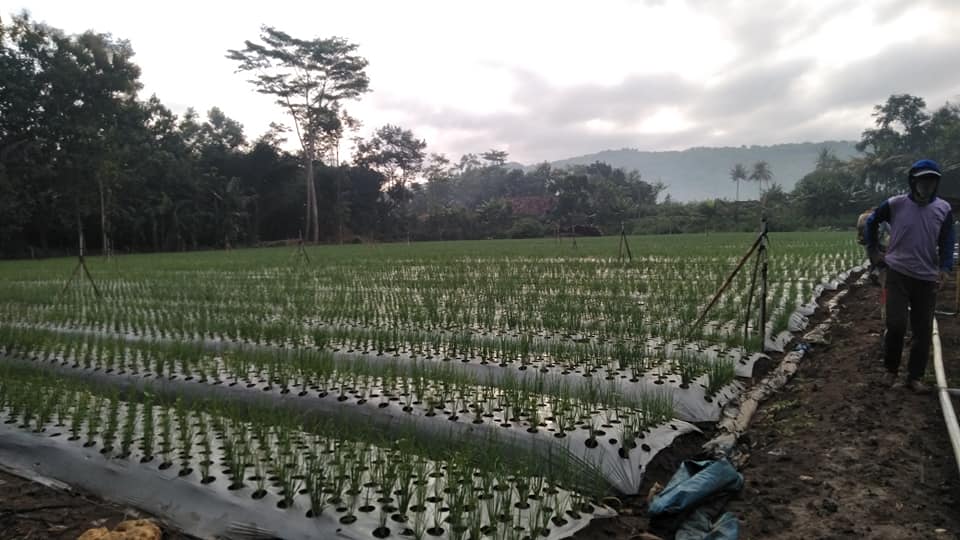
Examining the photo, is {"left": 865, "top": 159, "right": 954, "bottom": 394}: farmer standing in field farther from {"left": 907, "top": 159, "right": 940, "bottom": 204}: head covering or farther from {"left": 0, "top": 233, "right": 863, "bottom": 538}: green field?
{"left": 0, "top": 233, "right": 863, "bottom": 538}: green field

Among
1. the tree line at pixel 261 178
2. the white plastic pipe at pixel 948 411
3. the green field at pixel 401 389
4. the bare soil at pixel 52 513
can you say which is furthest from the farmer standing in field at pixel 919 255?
the tree line at pixel 261 178

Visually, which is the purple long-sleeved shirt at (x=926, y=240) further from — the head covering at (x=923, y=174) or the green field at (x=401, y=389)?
the green field at (x=401, y=389)

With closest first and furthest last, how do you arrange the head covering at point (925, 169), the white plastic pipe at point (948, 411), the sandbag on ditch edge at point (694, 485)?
the sandbag on ditch edge at point (694, 485)
the white plastic pipe at point (948, 411)
the head covering at point (925, 169)

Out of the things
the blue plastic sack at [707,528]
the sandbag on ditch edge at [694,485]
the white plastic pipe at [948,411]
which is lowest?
the blue plastic sack at [707,528]

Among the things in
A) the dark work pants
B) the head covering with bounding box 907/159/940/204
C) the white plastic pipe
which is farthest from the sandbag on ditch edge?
the head covering with bounding box 907/159/940/204

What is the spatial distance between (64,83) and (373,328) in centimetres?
2496

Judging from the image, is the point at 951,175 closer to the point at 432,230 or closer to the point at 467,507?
the point at 432,230

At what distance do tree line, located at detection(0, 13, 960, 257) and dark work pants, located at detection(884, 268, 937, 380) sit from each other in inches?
773

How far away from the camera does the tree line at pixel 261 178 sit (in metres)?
23.4

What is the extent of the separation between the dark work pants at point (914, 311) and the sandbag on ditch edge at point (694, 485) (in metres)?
2.19

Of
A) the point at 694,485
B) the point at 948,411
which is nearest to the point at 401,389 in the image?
the point at 694,485

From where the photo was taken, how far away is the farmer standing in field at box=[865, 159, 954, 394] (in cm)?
399

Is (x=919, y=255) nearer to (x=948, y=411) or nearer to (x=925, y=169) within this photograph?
(x=925, y=169)

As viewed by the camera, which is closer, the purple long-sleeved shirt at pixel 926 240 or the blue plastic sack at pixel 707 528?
the blue plastic sack at pixel 707 528
